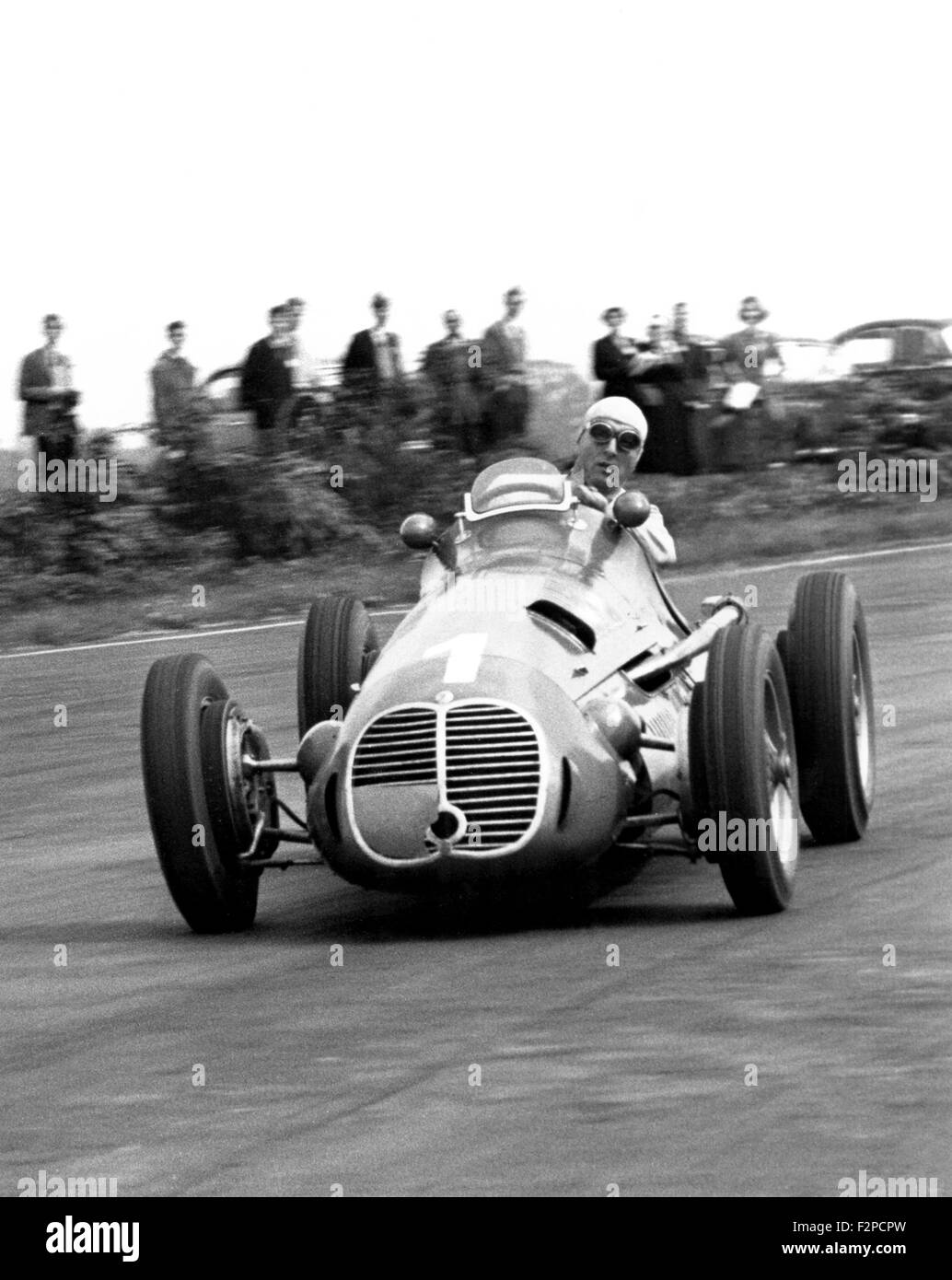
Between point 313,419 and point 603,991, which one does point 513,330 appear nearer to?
point 313,419

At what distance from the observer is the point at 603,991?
7.80m

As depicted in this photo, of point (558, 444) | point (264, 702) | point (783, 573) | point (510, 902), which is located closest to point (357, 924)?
point (510, 902)

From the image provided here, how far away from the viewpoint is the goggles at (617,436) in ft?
34.3

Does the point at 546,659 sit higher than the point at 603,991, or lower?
higher

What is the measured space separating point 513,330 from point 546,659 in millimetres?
13288

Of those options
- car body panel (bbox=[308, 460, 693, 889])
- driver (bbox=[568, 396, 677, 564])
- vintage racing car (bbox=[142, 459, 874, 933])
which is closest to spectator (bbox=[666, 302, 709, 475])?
driver (bbox=[568, 396, 677, 564])

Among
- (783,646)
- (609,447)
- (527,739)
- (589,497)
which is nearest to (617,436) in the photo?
(609,447)

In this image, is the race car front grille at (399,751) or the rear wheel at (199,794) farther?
the rear wheel at (199,794)

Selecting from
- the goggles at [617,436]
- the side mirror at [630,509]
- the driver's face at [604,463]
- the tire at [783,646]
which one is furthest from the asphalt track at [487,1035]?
the goggles at [617,436]

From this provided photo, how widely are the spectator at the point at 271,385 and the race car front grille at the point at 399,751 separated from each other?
13183mm
